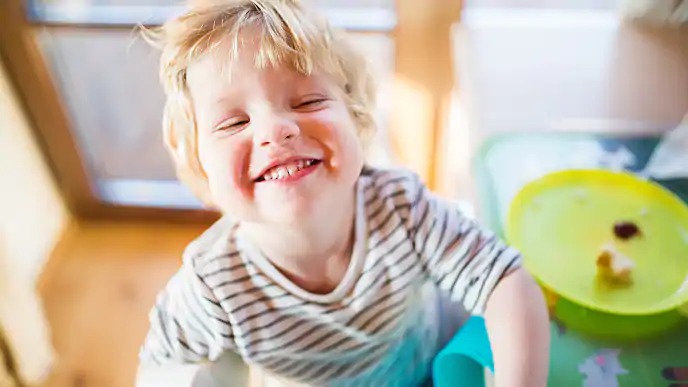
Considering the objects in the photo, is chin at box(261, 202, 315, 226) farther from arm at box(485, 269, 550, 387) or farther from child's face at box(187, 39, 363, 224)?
arm at box(485, 269, 550, 387)

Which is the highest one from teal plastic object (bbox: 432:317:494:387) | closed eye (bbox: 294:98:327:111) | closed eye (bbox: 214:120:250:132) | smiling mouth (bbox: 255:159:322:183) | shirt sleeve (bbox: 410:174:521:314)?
closed eye (bbox: 294:98:327:111)

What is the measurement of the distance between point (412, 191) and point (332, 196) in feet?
0.39

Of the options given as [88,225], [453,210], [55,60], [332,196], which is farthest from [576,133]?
[88,225]

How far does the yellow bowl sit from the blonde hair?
0.24 meters

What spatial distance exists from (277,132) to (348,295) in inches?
7.4

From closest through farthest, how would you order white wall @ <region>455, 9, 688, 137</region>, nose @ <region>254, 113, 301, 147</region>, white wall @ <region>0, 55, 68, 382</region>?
nose @ <region>254, 113, 301, 147</region> → white wall @ <region>455, 9, 688, 137</region> → white wall @ <region>0, 55, 68, 382</region>

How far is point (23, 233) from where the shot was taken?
1.31 meters

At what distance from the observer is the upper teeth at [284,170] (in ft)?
2.07

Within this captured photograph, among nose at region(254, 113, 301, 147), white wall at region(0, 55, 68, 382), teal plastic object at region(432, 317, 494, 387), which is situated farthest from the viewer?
white wall at region(0, 55, 68, 382)

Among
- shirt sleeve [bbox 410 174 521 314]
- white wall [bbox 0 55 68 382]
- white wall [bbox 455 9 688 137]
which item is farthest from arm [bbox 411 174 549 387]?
white wall [bbox 0 55 68 382]

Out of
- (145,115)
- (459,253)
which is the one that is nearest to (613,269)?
(459,253)

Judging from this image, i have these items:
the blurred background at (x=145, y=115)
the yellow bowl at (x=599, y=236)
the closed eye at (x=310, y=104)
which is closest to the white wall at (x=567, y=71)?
the blurred background at (x=145, y=115)

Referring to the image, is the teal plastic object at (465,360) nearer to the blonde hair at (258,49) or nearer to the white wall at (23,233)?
the blonde hair at (258,49)

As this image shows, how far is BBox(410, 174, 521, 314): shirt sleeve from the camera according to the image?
27.7 inches
